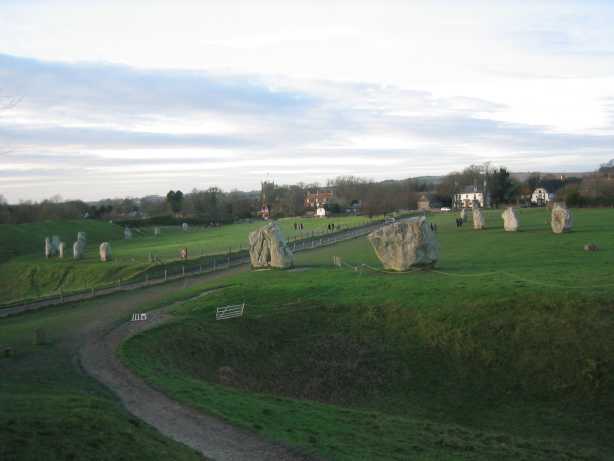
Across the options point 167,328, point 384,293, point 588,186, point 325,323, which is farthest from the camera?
point 588,186

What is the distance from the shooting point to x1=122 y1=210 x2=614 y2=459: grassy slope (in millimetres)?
17578

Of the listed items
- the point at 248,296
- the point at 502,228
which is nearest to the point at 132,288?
the point at 248,296

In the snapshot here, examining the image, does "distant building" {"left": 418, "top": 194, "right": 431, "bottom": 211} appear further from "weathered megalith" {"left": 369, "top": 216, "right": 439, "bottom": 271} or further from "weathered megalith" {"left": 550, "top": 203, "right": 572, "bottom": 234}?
"weathered megalith" {"left": 369, "top": 216, "right": 439, "bottom": 271}

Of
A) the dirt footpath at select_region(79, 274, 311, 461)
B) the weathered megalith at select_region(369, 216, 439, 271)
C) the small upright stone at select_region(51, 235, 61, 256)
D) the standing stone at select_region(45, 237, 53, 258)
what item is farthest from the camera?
the small upright stone at select_region(51, 235, 61, 256)

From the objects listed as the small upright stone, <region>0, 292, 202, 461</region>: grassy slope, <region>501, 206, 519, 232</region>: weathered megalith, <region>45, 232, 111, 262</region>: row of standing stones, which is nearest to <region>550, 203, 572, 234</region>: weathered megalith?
<region>501, 206, 519, 232</region>: weathered megalith

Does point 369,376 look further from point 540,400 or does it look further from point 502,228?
point 502,228

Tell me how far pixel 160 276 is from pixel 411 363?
25.9 metres

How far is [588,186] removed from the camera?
122 metres

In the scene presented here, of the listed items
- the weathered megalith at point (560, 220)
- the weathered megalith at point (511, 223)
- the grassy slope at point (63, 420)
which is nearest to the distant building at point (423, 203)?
the weathered megalith at point (511, 223)

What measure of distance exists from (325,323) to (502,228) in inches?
1766

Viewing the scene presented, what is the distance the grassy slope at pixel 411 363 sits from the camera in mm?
17578

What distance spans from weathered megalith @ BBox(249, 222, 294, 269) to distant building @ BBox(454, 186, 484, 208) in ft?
346

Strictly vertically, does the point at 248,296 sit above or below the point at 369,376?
above

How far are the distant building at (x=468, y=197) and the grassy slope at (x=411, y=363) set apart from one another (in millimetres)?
112208
